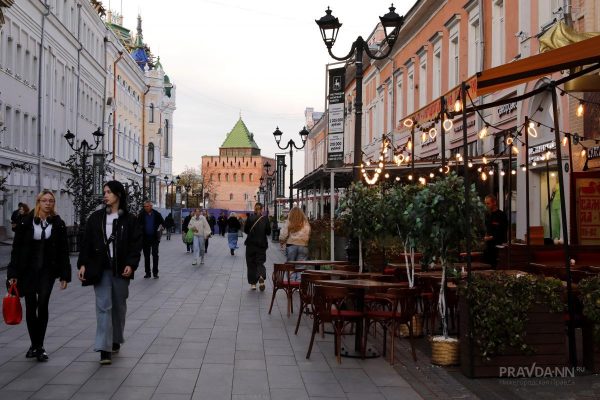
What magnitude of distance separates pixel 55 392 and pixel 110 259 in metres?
1.88

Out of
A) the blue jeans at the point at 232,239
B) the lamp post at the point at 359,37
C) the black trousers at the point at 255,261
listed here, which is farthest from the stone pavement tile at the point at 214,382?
the blue jeans at the point at 232,239

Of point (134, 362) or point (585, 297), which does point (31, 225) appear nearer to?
point (134, 362)

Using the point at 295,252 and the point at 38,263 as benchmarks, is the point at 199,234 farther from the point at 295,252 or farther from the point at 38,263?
the point at 38,263

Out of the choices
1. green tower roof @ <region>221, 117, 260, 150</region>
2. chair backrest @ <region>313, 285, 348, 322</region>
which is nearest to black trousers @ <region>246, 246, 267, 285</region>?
chair backrest @ <region>313, 285, 348, 322</region>

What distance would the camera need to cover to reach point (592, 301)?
7520 millimetres

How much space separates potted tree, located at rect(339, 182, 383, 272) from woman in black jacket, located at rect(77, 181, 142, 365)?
13.1ft

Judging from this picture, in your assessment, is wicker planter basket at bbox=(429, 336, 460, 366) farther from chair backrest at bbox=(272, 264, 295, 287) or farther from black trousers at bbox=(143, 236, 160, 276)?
black trousers at bbox=(143, 236, 160, 276)

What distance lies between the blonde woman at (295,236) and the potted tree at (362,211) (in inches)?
111

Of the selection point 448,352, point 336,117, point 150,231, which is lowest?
point 448,352

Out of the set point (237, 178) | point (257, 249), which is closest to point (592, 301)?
point (257, 249)

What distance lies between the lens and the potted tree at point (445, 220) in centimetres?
832

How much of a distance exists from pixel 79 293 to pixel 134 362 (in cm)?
748

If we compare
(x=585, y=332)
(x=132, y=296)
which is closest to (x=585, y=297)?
(x=585, y=332)

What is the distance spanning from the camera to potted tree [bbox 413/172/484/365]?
8320mm
